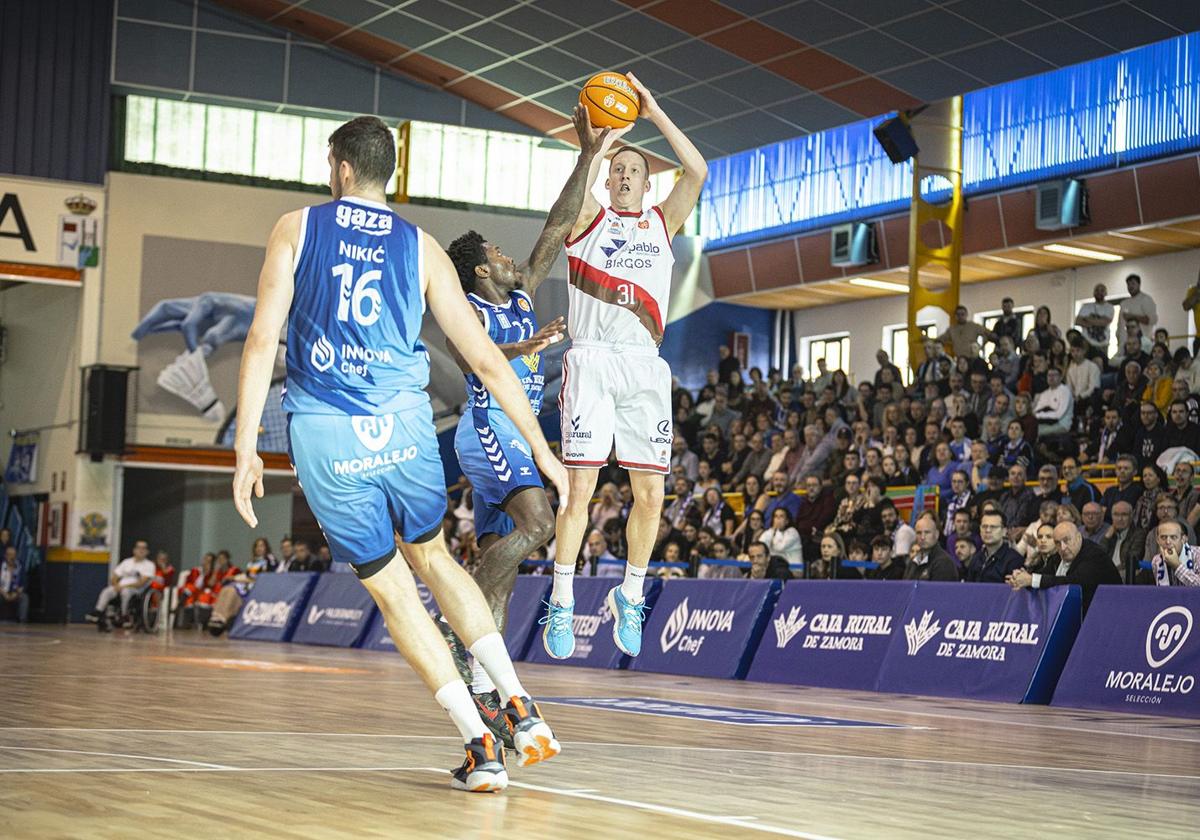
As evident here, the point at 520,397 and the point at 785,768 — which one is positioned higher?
the point at 520,397

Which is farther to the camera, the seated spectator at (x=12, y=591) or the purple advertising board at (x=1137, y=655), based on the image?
the seated spectator at (x=12, y=591)

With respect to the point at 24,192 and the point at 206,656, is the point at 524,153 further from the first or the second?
the point at 206,656

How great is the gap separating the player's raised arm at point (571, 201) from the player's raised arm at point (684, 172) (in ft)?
0.63

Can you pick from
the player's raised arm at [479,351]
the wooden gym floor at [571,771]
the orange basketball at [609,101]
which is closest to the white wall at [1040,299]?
Result: the wooden gym floor at [571,771]

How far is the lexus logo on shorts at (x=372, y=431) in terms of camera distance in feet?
14.6

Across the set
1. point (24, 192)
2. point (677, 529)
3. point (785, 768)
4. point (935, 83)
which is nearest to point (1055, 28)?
point (935, 83)

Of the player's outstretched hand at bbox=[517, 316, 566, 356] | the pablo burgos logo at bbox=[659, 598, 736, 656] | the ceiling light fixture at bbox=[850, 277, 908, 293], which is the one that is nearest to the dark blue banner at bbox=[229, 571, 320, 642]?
the pablo burgos logo at bbox=[659, 598, 736, 656]

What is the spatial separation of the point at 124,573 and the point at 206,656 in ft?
32.7

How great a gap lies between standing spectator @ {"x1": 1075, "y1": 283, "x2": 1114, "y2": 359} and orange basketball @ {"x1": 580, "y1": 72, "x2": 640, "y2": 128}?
12.0 meters

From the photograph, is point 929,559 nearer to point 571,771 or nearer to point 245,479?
point 571,771

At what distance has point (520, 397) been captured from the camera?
14.4ft

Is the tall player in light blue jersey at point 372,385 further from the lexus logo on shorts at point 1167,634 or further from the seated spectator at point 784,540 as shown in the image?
the seated spectator at point 784,540

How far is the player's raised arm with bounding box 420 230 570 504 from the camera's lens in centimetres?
434

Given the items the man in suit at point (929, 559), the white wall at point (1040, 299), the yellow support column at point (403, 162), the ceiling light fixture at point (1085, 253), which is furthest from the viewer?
the yellow support column at point (403, 162)
